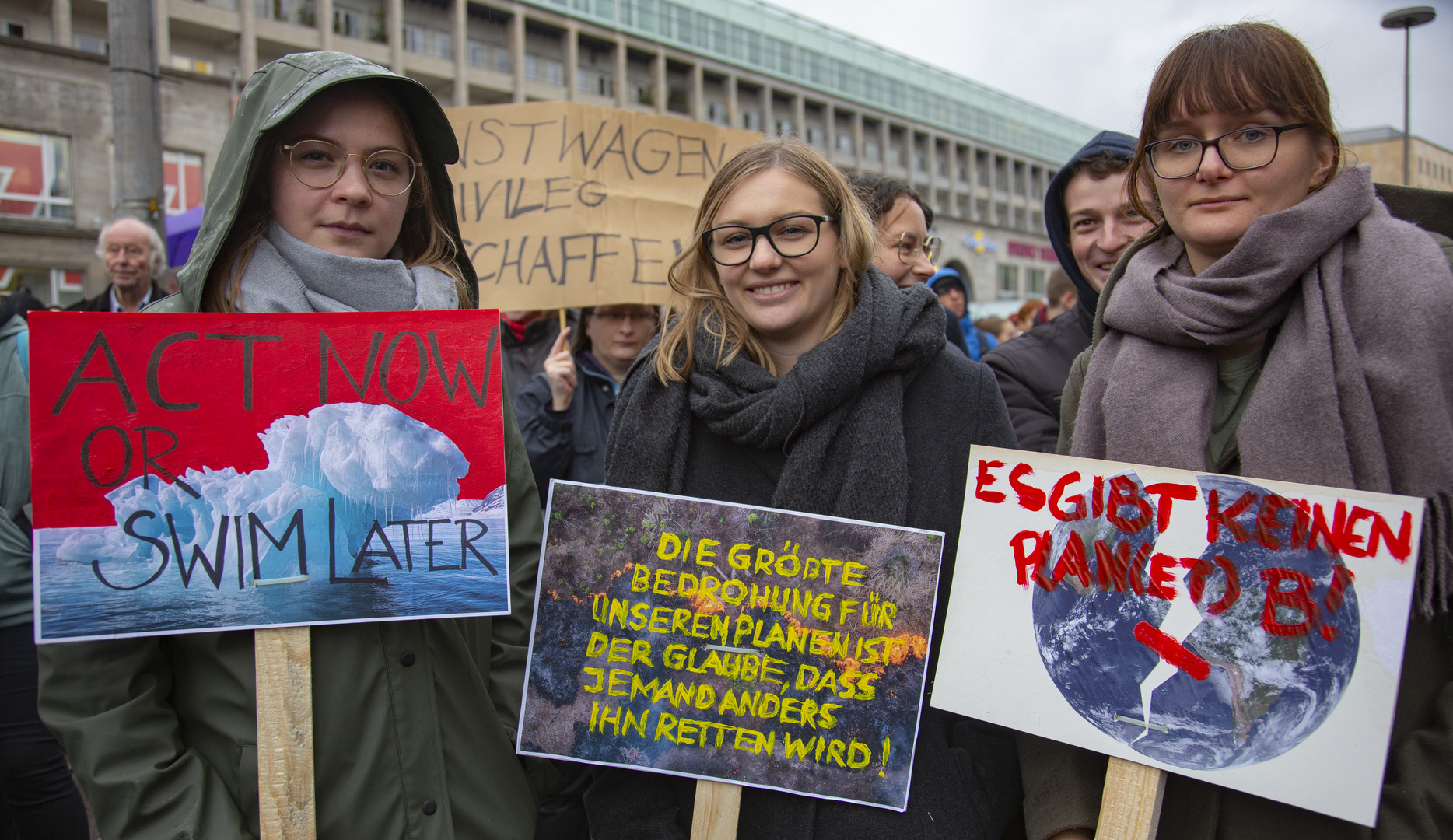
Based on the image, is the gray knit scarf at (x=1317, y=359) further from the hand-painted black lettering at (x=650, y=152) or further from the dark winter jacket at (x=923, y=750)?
the hand-painted black lettering at (x=650, y=152)

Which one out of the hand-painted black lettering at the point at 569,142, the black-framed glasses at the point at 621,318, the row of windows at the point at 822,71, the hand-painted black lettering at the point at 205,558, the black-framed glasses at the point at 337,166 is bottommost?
the hand-painted black lettering at the point at 205,558

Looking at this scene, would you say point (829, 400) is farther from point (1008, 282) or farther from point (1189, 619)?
point (1008, 282)

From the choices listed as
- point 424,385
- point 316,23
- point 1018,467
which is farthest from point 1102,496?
point 316,23

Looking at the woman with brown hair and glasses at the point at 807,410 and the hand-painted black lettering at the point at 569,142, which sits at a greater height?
the hand-painted black lettering at the point at 569,142

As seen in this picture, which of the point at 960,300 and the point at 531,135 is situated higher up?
the point at 531,135

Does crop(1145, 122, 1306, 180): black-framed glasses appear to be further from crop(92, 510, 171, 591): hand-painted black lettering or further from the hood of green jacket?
crop(92, 510, 171, 591): hand-painted black lettering

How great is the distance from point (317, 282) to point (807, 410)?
1.03 meters

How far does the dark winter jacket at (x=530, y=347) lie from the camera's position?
4.19m

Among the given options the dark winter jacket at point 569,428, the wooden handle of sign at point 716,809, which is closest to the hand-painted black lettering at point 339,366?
the wooden handle of sign at point 716,809

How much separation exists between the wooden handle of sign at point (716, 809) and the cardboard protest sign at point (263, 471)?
0.50 meters

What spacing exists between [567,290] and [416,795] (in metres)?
2.50

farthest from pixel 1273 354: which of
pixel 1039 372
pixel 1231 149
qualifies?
pixel 1039 372

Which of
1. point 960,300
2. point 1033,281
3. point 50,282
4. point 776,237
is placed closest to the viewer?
point 776,237

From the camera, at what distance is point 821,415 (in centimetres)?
165
